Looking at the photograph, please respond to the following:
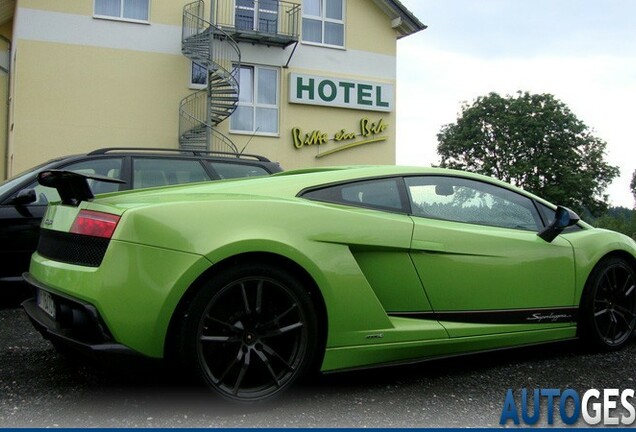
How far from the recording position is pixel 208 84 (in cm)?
1739

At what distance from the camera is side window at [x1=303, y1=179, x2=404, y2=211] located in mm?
3598

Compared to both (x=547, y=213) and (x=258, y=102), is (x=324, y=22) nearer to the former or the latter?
(x=258, y=102)

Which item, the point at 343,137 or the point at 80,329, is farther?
the point at 343,137

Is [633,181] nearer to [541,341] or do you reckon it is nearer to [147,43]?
[147,43]

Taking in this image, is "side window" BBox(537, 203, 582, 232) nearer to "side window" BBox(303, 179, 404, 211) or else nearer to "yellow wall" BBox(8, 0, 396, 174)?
"side window" BBox(303, 179, 404, 211)

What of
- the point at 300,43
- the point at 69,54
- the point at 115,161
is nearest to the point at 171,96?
the point at 69,54

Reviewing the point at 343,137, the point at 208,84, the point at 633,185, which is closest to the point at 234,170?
the point at 208,84

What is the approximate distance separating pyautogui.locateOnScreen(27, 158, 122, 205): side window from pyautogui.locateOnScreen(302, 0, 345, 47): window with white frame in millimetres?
14570

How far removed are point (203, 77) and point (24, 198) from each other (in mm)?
13165

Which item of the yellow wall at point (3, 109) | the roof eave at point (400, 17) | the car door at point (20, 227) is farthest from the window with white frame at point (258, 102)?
the car door at point (20, 227)

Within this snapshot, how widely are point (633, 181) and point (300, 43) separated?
63.8 metres

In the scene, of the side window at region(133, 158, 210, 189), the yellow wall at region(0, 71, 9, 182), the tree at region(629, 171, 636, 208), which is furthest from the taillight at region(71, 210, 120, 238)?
the tree at region(629, 171, 636, 208)

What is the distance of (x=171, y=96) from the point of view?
18.3 metres

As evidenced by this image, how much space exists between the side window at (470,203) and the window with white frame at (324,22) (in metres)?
16.5
